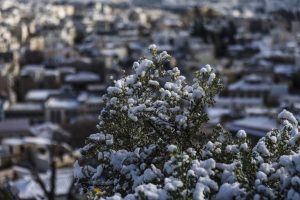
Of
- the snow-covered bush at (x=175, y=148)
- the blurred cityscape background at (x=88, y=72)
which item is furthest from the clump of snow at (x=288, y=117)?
the blurred cityscape background at (x=88, y=72)

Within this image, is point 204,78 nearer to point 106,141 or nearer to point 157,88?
point 157,88

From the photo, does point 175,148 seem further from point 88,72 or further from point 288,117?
point 88,72

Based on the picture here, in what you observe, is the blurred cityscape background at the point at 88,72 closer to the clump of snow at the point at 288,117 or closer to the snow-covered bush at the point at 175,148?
the snow-covered bush at the point at 175,148

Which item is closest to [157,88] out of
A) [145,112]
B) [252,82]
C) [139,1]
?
[145,112]

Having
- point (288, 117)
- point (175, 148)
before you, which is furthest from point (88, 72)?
point (175, 148)

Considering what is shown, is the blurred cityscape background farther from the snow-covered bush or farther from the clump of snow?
the clump of snow

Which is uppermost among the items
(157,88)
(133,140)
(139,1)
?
(157,88)

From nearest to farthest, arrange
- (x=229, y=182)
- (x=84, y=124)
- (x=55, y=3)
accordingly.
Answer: (x=229, y=182), (x=84, y=124), (x=55, y=3)
